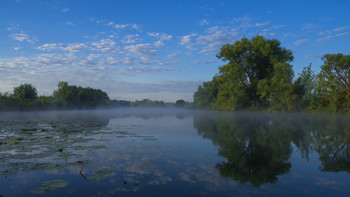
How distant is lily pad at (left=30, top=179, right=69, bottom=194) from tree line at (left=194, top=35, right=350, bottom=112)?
115 feet

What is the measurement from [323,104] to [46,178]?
38.1 metres

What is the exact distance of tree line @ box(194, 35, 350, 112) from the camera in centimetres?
3131

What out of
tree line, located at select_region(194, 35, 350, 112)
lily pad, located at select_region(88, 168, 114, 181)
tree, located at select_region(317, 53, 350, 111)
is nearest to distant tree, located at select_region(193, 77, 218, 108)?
tree line, located at select_region(194, 35, 350, 112)

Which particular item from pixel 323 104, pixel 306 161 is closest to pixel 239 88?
pixel 323 104

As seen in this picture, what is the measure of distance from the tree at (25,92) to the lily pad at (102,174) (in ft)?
220

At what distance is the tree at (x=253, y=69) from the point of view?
35906mm

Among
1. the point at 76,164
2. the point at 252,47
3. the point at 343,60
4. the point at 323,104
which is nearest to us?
the point at 76,164

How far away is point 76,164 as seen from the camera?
5.43 meters

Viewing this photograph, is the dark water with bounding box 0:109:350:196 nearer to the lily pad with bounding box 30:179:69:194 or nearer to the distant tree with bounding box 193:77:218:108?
the lily pad with bounding box 30:179:69:194

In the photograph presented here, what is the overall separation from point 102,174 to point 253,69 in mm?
38325

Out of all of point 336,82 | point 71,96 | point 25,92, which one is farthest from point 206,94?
point 25,92

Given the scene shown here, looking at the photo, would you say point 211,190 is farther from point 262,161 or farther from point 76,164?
point 76,164

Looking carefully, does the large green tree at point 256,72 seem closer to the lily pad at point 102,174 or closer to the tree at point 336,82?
the tree at point 336,82

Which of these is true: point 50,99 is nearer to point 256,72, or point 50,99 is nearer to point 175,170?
point 256,72
